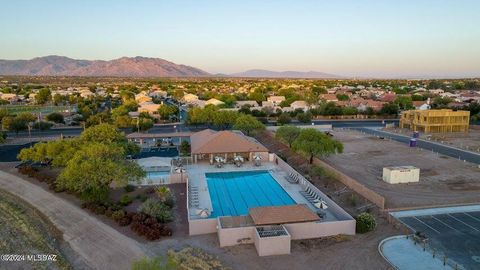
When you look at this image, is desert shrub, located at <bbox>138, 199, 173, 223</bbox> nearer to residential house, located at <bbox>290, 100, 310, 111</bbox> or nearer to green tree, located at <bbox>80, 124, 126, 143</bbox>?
green tree, located at <bbox>80, 124, 126, 143</bbox>

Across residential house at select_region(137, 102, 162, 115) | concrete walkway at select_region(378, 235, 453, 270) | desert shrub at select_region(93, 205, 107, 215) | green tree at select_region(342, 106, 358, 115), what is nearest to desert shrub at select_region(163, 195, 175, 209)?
desert shrub at select_region(93, 205, 107, 215)

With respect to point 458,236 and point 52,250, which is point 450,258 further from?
point 52,250

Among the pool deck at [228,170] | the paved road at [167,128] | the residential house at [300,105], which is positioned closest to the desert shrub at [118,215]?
the pool deck at [228,170]

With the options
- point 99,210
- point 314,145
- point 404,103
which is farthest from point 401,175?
point 404,103

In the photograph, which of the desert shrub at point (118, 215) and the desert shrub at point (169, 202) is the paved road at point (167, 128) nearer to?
the desert shrub at point (169, 202)

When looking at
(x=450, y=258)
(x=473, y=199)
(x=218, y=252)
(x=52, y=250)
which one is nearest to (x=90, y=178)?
(x=52, y=250)

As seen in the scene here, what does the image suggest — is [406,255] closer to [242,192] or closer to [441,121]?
[242,192]
